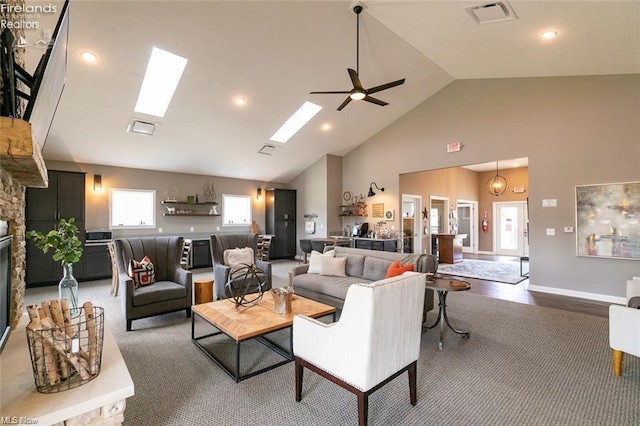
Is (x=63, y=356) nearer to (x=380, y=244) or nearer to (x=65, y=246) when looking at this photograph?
(x=65, y=246)

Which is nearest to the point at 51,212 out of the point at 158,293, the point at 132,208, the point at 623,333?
the point at 132,208

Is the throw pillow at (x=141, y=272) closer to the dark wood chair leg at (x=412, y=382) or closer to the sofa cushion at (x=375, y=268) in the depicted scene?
the sofa cushion at (x=375, y=268)

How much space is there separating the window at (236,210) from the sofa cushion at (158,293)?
4754 millimetres

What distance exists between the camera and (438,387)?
2381 mm

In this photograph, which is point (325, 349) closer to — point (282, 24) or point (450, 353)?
point (450, 353)

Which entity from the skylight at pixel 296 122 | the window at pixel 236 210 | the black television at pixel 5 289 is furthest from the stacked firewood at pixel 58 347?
the window at pixel 236 210

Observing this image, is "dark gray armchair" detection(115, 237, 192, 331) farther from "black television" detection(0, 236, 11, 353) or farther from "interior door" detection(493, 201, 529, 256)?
"interior door" detection(493, 201, 529, 256)

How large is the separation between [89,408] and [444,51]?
589cm

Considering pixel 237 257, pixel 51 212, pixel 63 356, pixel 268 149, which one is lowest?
pixel 63 356

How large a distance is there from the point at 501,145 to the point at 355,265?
392 centimetres

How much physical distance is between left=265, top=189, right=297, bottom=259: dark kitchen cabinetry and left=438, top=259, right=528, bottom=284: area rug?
4351 millimetres

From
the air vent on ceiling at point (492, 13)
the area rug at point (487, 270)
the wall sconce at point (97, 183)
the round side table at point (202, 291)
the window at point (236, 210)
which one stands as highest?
the air vent on ceiling at point (492, 13)

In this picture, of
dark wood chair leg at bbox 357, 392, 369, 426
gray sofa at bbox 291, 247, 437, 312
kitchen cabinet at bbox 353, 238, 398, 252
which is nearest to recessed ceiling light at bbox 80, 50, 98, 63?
gray sofa at bbox 291, 247, 437, 312

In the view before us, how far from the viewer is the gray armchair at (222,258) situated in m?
4.38
